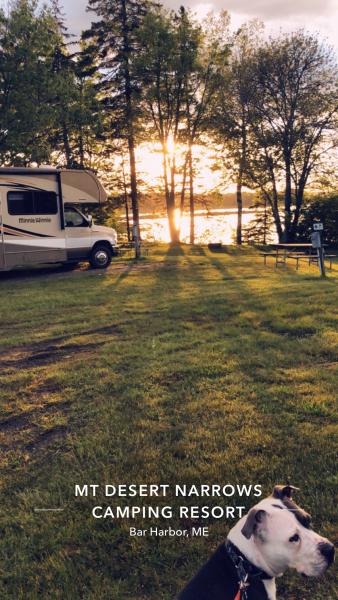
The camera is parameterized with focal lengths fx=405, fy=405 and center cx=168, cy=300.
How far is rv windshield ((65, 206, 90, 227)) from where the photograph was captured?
15914 mm

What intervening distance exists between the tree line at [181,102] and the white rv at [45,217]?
6.21 meters

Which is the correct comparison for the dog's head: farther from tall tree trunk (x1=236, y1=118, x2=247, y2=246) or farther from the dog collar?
tall tree trunk (x1=236, y1=118, x2=247, y2=246)

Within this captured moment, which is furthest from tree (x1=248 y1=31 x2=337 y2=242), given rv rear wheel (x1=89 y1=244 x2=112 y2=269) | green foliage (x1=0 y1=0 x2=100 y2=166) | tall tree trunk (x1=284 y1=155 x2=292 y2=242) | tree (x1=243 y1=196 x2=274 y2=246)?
rv rear wheel (x1=89 y1=244 x2=112 y2=269)

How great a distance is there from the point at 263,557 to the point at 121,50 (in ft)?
92.6

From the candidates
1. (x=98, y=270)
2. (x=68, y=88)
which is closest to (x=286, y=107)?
(x=68, y=88)

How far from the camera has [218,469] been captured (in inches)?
140

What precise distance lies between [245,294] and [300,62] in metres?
23.3

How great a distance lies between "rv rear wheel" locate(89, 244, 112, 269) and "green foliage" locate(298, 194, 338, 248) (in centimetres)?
1683

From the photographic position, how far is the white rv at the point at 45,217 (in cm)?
1430

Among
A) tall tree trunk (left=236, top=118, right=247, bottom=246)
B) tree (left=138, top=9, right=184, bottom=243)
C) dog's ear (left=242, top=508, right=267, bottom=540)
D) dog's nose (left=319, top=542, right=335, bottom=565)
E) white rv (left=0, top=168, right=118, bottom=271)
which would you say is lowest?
dog's nose (left=319, top=542, right=335, bottom=565)

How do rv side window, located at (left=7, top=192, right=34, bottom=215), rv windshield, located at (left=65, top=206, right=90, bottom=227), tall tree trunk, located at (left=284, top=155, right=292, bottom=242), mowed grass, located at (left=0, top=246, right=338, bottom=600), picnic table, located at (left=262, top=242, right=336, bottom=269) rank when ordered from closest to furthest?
mowed grass, located at (left=0, top=246, right=338, bottom=600) < rv side window, located at (left=7, top=192, right=34, bottom=215) < picnic table, located at (left=262, top=242, right=336, bottom=269) < rv windshield, located at (left=65, top=206, right=90, bottom=227) < tall tree trunk, located at (left=284, top=155, right=292, bottom=242)

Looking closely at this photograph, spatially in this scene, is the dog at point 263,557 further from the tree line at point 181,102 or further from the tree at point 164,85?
the tree at point 164,85

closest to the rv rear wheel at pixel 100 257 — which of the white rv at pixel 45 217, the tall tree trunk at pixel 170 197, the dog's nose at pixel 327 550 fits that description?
the white rv at pixel 45 217

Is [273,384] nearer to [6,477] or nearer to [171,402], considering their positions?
[171,402]
